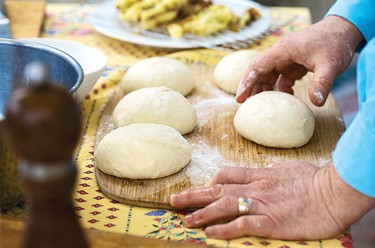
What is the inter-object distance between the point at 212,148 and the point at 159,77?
0.37 metres

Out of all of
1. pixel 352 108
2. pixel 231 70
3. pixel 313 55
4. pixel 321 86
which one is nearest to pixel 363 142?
pixel 321 86

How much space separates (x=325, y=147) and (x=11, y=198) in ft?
2.60

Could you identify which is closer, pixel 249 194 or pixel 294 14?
pixel 249 194

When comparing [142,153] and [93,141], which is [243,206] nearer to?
[142,153]

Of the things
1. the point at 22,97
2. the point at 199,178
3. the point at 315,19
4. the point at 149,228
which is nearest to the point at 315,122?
the point at 199,178

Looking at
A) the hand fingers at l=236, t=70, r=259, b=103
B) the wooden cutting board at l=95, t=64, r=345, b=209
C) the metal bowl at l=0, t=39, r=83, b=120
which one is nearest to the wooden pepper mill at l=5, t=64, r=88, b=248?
the wooden cutting board at l=95, t=64, r=345, b=209

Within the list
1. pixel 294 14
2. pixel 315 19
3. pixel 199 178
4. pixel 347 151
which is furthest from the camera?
pixel 315 19

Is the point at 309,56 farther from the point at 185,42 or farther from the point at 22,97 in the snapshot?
the point at 22,97

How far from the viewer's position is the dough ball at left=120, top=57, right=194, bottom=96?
65.9 inches

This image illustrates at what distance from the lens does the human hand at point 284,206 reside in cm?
104

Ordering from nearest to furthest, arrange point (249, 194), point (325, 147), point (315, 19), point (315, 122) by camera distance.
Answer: point (249, 194) → point (325, 147) → point (315, 122) → point (315, 19)

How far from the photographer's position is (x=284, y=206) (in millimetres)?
1061

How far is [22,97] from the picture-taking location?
21.4 inches

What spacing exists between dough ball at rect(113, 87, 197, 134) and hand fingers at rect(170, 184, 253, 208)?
340 mm
